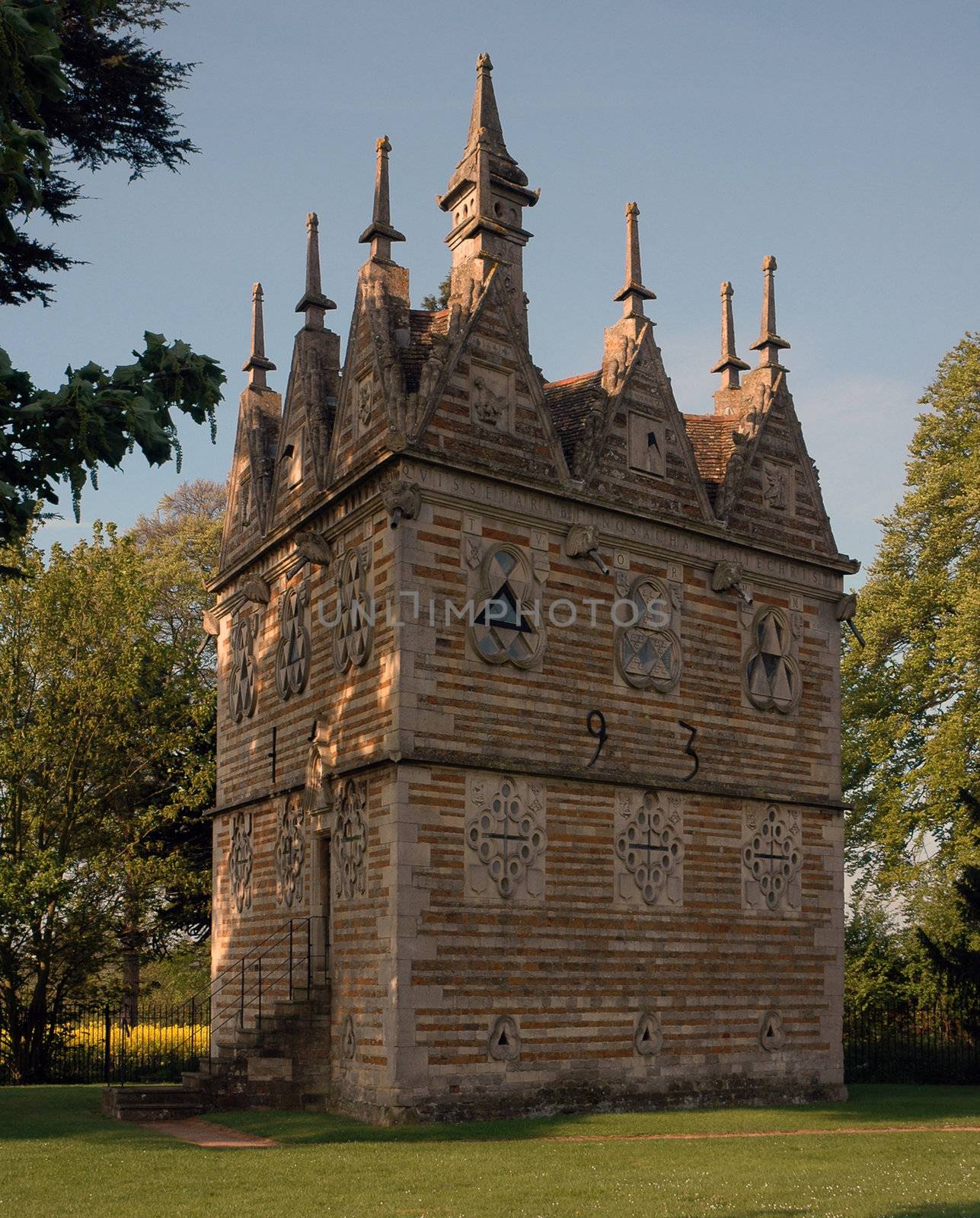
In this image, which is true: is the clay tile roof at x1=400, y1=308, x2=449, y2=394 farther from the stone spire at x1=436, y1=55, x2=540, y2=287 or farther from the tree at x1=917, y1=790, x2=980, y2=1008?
the tree at x1=917, y1=790, x2=980, y2=1008

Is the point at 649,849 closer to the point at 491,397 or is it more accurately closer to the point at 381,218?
the point at 491,397

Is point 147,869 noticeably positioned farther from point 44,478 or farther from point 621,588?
point 44,478

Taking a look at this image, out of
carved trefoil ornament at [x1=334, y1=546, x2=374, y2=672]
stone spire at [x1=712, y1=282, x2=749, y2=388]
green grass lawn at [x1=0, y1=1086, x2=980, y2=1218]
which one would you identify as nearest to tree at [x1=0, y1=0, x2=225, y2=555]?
green grass lawn at [x1=0, y1=1086, x2=980, y2=1218]

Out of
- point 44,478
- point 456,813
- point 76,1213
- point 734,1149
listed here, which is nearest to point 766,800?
point 456,813

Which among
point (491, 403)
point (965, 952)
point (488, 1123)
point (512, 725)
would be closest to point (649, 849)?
point (512, 725)

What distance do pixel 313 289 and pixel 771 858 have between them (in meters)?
12.9

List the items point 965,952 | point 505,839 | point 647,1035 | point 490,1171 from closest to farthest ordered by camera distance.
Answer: point 490,1171 < point 505,839 < point 647,1035 < point 965,952

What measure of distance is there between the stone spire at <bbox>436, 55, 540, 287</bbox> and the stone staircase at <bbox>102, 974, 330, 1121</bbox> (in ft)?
39.1

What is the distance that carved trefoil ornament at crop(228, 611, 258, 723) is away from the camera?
988 inches

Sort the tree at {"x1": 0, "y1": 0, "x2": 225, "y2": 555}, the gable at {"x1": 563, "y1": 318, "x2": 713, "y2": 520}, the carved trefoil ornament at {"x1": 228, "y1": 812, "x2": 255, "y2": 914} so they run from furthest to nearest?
the carved trefoil ornament at {"x1": 228, "y1": 812, "x2": 255, "y2": 914}, the gable at {"x1": 563, "y1": 318, "x2": 713, "y2": 520}, the tree at {"x1": 0, "y1": 0, "x2": 225, "y2": 555}

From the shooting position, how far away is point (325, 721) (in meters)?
21.6

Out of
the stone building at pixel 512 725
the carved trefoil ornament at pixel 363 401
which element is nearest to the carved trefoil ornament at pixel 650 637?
the stone building at pixel 512 725

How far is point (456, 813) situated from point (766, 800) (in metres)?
6.63

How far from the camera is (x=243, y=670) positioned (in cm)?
2559
